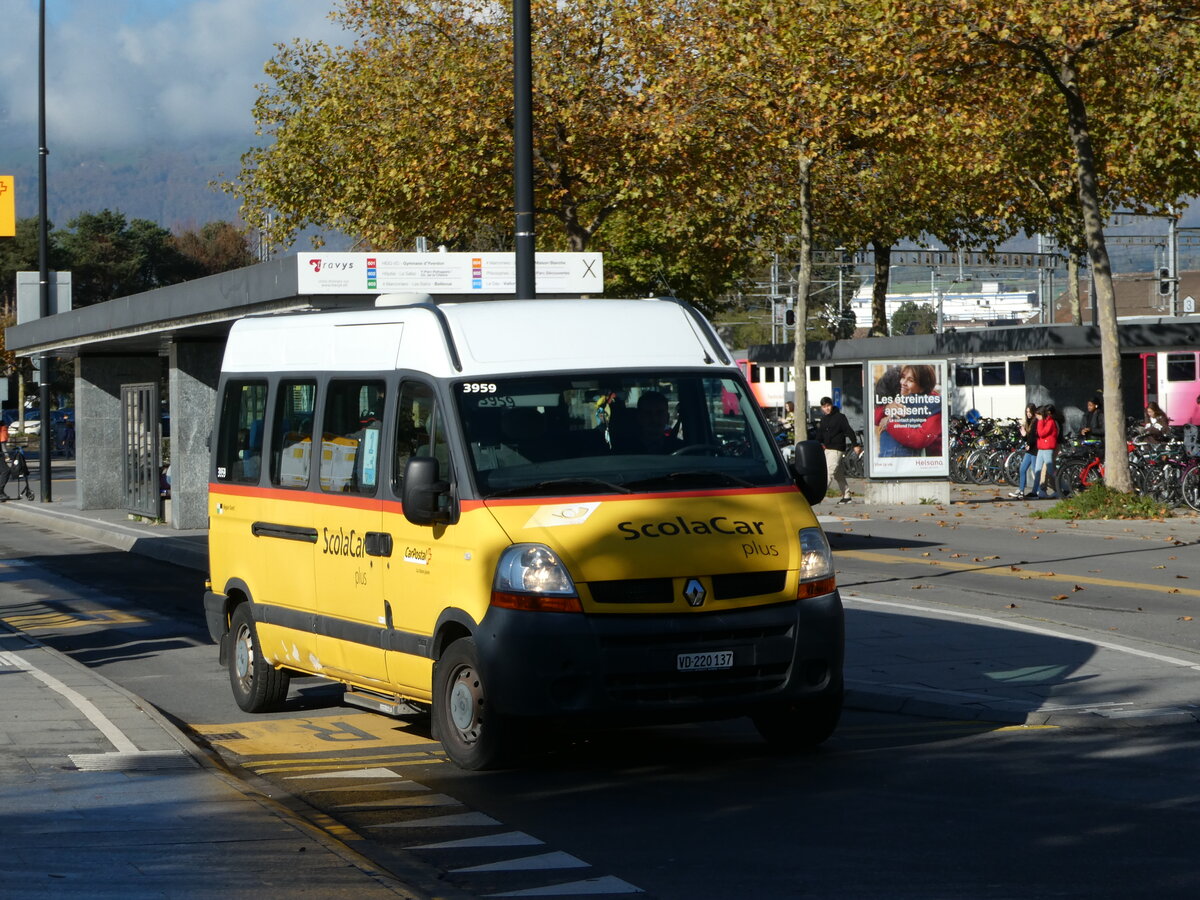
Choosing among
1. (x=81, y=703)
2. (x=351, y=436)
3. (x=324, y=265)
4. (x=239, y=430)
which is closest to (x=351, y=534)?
(x=351, y=436)

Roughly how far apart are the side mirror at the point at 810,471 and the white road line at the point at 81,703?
3.66 meters

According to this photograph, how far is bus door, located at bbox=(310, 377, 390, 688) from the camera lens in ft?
29.7

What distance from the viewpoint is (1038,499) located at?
2994cm

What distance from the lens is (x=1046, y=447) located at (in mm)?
29469

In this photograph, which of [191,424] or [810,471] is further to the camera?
[191,424]

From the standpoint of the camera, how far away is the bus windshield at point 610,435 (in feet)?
27.3

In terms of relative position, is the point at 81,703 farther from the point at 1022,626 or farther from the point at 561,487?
the point at 1022,626

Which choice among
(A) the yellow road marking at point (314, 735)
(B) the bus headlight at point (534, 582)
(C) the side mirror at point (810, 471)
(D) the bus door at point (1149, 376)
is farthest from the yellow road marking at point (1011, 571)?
(D) the bus door at point (1149, 376)

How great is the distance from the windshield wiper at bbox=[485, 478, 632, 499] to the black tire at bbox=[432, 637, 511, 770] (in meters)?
0.71

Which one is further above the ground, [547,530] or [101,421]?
[101,421]

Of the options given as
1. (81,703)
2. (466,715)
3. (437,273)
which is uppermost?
(437,273)

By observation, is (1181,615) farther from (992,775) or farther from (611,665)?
(611,665)

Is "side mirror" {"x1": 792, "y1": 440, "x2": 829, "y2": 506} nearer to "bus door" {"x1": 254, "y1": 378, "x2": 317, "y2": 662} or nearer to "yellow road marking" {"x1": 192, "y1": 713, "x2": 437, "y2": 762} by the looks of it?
"yellow road marking" {"x1": 192, "y1": 713, "x2": 437, "y2": 762}

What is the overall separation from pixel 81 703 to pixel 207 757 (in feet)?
5.57
